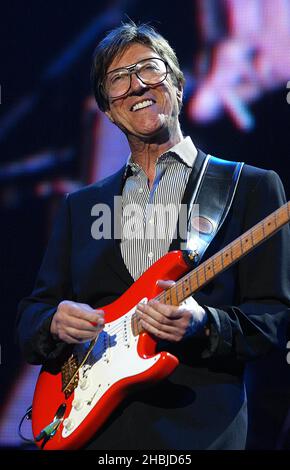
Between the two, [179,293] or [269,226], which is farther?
[179,293]

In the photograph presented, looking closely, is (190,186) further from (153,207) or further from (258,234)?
(258,234)

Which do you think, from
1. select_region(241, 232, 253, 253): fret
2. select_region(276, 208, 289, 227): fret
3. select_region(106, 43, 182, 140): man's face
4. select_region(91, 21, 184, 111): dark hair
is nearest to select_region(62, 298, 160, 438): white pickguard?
select_region(241, 232, 253, 253): fret

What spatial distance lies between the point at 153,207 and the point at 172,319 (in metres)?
0.59

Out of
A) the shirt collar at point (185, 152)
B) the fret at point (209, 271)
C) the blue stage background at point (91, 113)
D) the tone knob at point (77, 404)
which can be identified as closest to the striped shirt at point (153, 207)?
the shirt collar at point (185, 152)

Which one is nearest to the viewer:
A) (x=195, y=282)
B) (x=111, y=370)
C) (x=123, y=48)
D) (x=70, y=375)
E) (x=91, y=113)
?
(x=195, y=282)

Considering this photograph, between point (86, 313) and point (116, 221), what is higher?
point (116, 221)

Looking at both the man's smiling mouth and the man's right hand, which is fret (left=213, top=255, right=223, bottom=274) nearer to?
the man's right hand

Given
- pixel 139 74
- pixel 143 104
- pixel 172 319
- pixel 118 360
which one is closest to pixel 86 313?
pixel 118 360

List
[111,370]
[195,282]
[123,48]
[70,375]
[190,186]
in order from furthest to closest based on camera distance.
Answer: [123,48], [190,186], [70,375], [111,370], [195,282]

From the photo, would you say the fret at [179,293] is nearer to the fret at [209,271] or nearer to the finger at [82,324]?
the fret at [209,271]

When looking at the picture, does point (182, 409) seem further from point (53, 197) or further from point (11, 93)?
point (11, 93)

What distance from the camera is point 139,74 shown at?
8.25 feet

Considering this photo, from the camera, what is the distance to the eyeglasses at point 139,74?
2.51 meters

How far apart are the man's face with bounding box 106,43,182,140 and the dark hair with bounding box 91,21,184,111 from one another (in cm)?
2
